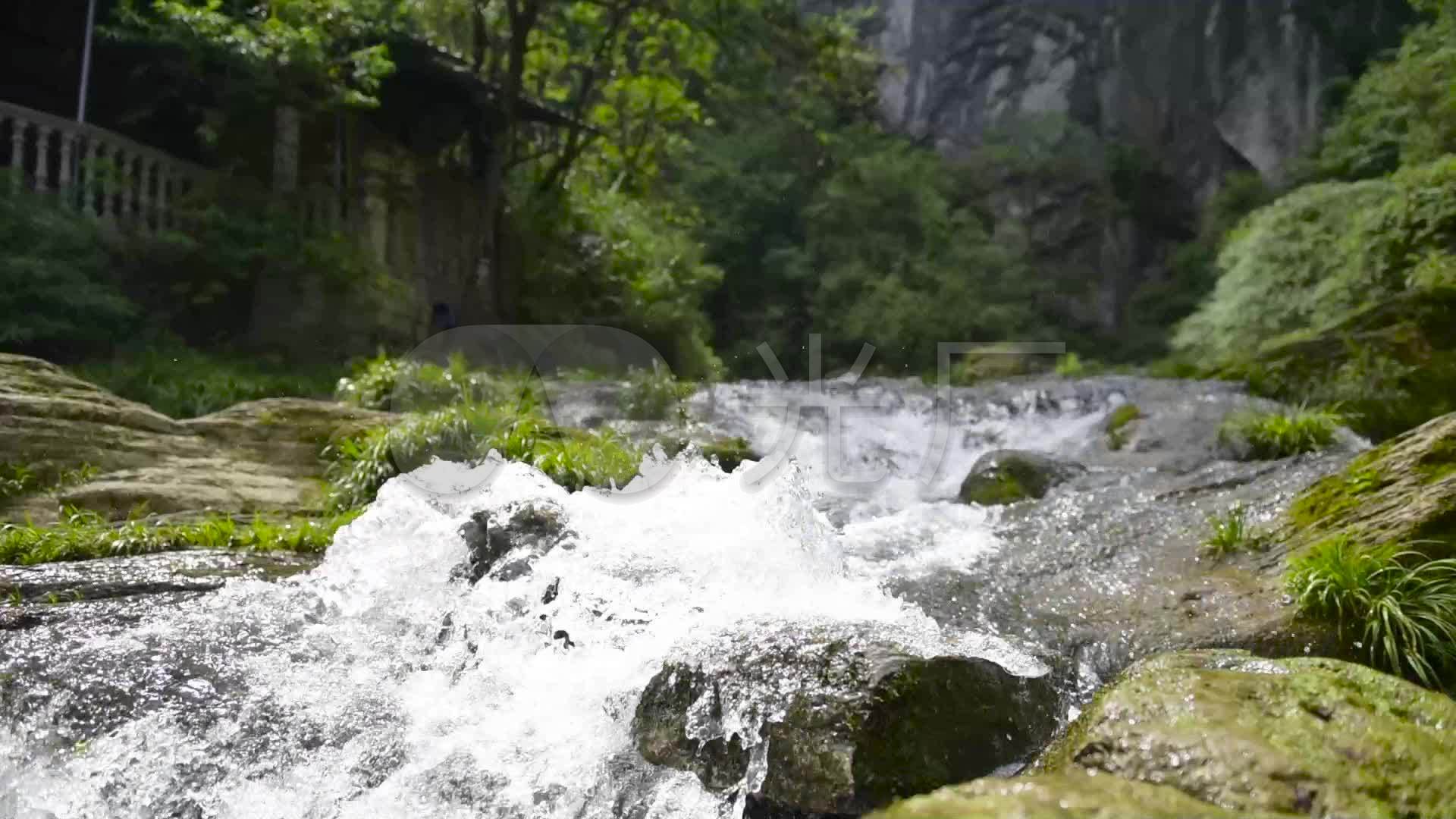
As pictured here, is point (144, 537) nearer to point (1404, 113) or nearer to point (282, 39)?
point (282, 39)

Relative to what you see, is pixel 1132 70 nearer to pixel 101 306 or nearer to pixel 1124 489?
pixel 1124 489

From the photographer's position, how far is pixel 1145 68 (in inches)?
1126

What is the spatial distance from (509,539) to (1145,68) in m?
28.8

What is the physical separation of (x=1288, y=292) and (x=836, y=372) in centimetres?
945

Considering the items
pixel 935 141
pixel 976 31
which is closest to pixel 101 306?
pixel 935 141

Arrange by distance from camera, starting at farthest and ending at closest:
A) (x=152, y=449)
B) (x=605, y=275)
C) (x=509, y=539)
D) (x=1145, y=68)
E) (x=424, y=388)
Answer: (x=1145, y=68) → (x=605, y=275) → (x=424, y=388) → (x=152, y=449) → (x=509, y=539)

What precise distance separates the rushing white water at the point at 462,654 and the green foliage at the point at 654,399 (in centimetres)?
218

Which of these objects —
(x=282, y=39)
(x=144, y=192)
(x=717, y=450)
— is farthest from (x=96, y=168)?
(x=717, y=450)

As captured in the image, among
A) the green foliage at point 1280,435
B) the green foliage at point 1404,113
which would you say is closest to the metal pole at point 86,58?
the green foliage at point 1280,435

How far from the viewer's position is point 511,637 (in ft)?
15.2

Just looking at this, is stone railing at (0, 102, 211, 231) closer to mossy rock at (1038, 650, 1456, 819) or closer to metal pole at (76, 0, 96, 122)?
metal pole at (76, 0, 96, 122)

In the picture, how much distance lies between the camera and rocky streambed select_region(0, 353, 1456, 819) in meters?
2.86

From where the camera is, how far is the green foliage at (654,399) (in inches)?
342

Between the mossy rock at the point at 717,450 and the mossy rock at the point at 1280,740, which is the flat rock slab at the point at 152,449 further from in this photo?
the mossy rock at the point at 1280,740
